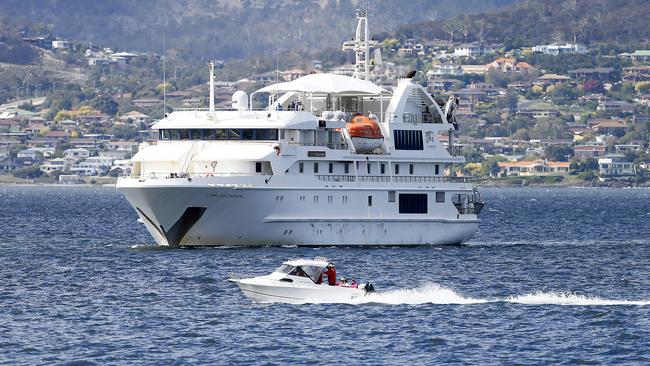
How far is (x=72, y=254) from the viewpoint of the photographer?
275 ft

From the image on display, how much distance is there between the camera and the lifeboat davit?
85.1 metres

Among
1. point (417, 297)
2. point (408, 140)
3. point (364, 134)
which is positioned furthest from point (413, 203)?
point (417, 297)

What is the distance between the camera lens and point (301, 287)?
58562 mm

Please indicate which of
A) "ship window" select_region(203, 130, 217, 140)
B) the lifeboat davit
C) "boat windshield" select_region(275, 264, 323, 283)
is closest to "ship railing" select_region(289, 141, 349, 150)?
the lifeboat davit

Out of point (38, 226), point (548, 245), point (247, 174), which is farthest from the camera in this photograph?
point (38, 226)

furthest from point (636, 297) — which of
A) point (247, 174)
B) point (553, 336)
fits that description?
point (247, 174)

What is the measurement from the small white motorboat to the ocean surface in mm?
467

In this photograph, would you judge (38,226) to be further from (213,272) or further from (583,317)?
(583,317)

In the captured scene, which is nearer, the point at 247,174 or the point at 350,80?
the point at 247,174

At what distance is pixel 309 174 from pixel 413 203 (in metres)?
7.25

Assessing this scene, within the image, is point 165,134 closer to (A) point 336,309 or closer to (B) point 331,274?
(B) point 331,274

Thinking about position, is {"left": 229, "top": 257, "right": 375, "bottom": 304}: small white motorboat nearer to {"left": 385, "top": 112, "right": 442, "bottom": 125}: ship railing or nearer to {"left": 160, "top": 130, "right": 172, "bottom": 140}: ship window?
{"left": 160, "top": 130, "right": 172, "bottom": 140}: ship window

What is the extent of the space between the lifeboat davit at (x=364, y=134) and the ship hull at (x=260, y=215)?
2.33 metres

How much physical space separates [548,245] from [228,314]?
40.2 m
